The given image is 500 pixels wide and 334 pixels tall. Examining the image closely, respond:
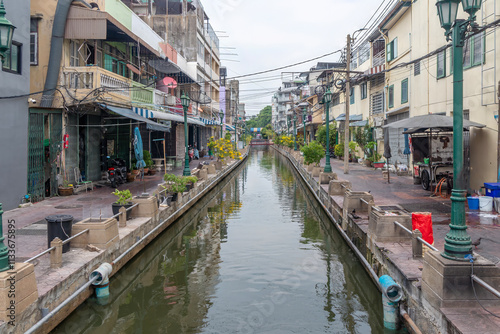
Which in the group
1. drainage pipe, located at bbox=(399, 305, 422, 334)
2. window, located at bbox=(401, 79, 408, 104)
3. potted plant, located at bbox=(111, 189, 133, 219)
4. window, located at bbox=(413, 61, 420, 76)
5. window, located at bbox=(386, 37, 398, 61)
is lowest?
drainage pipe, located at bbox=(399, 305, 422, 334)

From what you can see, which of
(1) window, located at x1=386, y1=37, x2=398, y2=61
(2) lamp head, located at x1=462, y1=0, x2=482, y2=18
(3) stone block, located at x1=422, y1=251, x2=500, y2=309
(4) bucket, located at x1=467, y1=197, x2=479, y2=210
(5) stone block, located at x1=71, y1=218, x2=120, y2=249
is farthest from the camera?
(1) window, located at x1=386, y1=37, x2=398, y2=61

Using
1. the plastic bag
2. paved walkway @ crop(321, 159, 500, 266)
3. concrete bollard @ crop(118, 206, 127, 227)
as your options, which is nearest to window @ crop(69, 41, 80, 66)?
concrete bollard @ crop(118, 206, 127, 227)

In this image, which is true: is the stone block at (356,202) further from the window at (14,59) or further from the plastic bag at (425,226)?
the window at (14,59)

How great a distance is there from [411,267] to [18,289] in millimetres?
6368

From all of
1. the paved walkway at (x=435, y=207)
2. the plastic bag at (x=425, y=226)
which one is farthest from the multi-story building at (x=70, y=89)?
the plastic bag at (x=425, y=226)

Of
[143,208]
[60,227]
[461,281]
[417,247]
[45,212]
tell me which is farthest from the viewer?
[45,212]

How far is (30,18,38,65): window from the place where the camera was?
16125 mm

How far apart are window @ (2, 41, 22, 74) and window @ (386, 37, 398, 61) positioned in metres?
21.6

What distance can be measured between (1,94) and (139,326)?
967 centimetres

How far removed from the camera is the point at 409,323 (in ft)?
22.6

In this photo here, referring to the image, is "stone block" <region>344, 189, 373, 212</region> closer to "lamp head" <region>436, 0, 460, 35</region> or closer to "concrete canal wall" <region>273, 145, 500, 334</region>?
"concrete canal wall" <region>273, 145, 500, 334</region>

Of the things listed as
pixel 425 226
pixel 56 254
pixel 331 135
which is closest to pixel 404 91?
pixel 425 226

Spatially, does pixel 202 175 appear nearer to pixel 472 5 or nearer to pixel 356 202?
pixel 356 202

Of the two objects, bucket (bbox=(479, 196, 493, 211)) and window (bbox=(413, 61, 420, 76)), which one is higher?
window (bbox=(413, 61, 420, 76))
